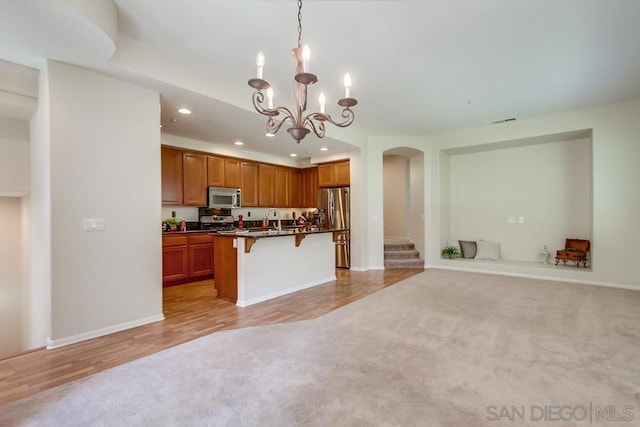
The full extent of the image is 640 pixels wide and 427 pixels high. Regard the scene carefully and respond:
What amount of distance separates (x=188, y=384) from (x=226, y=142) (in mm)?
4815

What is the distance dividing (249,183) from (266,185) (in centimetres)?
47

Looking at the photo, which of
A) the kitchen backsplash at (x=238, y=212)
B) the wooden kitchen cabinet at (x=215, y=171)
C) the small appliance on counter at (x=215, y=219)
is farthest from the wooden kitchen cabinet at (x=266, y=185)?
the wooden kitchen cabinet at (x=215, y=171)

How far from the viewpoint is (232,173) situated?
6.53m

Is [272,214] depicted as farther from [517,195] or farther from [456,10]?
[456,10]

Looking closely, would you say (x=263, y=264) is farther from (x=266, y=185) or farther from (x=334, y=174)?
(x=334, y=174)

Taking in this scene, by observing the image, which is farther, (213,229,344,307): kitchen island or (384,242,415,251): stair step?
(384,242,415,251): stair step

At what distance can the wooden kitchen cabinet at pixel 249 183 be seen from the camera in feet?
22.2

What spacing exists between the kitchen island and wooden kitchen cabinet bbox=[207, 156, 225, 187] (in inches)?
77.6

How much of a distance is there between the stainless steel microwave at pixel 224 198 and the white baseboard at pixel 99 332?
2940 mm

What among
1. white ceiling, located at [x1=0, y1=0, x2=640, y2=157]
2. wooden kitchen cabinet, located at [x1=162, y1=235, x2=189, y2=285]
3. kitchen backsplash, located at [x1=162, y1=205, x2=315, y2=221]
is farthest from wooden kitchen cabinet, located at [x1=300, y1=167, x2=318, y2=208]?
wooden kitchen cabinet, located at [x1=162, y1=235, x2=189, y2=285]

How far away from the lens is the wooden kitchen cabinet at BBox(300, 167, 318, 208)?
25.7ft

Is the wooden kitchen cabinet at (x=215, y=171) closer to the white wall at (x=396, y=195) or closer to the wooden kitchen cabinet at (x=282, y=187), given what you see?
the wooden kitchen cabinet at (x=282, y=187)

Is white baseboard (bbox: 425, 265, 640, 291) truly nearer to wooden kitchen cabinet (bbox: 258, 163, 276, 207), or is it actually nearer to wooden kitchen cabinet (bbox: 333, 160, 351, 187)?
wooden kitchen cabinet (bbox: 333, 160, 351, 187)

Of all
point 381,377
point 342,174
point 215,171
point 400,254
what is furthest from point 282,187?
point 381,377
